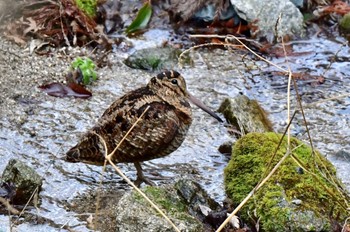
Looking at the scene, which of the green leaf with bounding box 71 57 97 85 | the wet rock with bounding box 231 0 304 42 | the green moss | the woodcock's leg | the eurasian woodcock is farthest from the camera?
the wet rock with bounding box 231 0 304 42

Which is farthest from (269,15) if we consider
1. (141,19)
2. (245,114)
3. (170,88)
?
(170,88)

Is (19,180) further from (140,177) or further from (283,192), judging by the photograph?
(283,192)

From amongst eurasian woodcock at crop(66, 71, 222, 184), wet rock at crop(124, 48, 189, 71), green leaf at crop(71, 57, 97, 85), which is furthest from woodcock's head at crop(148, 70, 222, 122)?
wet rock at crop(124, 48, 189, 71)

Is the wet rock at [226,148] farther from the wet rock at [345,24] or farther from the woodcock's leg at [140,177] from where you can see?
the wet rock at [345,24]

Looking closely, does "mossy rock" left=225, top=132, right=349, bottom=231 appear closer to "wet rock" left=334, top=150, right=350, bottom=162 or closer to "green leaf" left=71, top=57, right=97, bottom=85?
"wet rock" left=334, top=150, right=350, bottom=162

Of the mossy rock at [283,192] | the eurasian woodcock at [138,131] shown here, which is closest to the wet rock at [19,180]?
the eurasian woodcock at [138,131]
